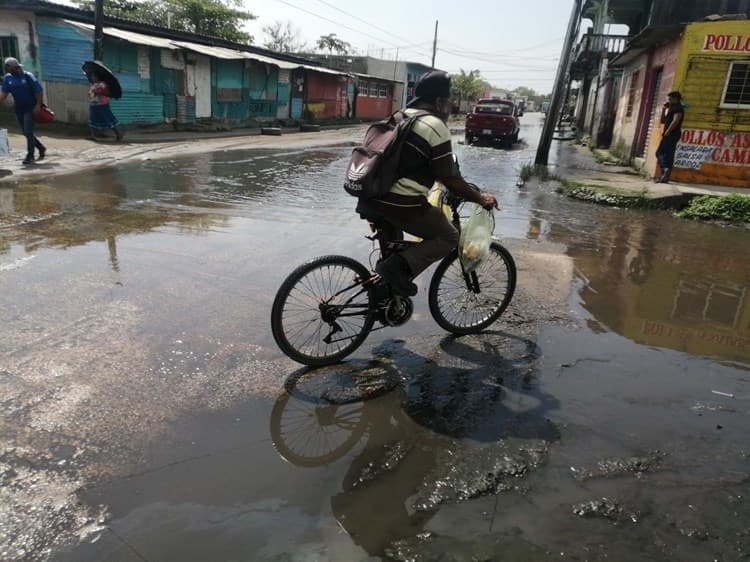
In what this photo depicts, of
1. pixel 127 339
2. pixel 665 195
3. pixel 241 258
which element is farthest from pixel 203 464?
pixel 665 195

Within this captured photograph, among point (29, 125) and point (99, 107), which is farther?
point (99, 107)

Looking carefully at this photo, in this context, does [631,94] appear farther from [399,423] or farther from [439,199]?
[399,423]

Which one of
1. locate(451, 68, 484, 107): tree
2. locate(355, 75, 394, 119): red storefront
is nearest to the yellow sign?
locate(355, 75, 394, 119): red storefront

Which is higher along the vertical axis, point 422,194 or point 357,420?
point 422,194

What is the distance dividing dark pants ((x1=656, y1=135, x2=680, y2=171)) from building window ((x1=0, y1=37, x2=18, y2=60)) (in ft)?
61.5

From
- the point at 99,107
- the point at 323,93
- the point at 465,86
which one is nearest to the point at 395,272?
the point at 99,107

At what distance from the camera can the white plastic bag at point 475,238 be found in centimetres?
413

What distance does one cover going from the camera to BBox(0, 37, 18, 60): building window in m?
18.1

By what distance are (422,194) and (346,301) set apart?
2.87ft

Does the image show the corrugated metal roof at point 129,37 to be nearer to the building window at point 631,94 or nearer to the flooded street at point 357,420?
the flooded street at point 357,420

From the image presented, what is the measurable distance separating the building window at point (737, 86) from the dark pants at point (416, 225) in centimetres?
1084

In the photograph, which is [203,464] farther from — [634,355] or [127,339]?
[634,355]

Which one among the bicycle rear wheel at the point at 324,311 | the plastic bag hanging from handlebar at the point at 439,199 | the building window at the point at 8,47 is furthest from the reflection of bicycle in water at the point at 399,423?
the building window at the point at 8,47

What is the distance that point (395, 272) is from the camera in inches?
153
